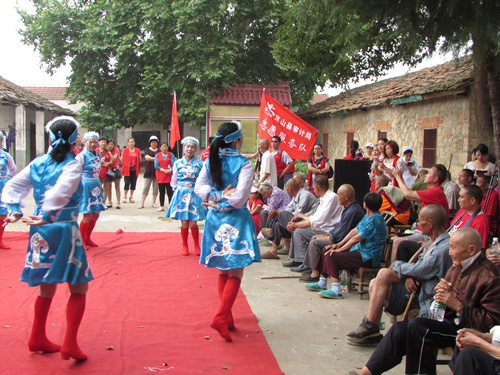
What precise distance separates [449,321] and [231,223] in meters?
1.90

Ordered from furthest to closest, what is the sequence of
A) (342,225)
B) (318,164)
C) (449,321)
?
(318,164) < (342,225) < (449,321)

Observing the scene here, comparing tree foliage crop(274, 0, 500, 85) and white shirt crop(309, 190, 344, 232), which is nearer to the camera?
tree foliage crop(274, 0, 500, 85)

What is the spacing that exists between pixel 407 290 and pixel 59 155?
300 cm

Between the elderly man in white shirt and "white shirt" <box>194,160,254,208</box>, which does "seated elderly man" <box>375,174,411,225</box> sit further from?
"white shirt" <box>194,160,254,208</box>

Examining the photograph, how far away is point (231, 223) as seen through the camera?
13.9ft

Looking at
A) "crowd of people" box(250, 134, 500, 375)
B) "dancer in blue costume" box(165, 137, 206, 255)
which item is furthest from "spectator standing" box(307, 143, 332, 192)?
"dancer in blue costume" box(165, 137, 206, 255)

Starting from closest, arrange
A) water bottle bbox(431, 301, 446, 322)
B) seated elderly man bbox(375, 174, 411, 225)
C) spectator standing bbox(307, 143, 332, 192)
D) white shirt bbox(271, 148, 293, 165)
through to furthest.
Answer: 1. water bottle bbox(431, 301, 446, 322)
2. seated elderly man bbox(375, 174, 411, 225)
3. white shirt bbox(271, 148, 293, 165)
4. spectator standing bbox(307, 143, 332, 192)

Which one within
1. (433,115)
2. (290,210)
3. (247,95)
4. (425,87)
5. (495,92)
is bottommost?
(290,210)

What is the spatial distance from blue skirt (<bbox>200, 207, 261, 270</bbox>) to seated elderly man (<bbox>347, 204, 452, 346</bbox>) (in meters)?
1.07

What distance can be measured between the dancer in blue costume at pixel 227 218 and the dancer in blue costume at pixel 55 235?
3.59ft

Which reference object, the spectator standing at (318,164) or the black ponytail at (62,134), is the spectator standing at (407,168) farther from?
the black ponytail at (62,134)

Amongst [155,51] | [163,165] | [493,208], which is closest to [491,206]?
[493,208]

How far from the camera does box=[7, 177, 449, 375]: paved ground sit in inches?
148

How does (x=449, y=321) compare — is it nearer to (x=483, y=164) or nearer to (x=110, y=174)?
(x=483, y=164)
